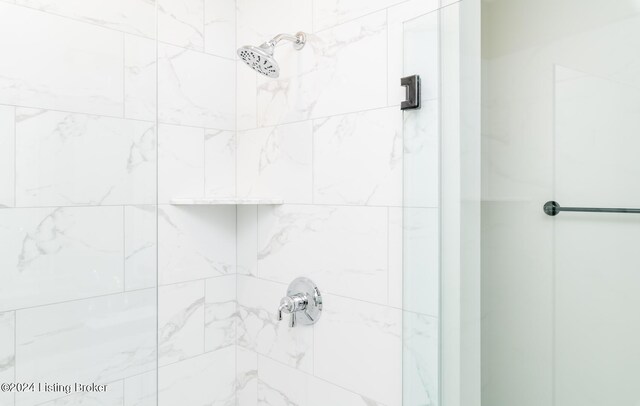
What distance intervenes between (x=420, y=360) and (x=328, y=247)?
0.42 m

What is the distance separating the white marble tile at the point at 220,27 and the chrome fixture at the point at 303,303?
90 cm

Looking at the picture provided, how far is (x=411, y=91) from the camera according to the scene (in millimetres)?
1030

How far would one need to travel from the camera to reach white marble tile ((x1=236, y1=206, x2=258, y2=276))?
154 centimetres

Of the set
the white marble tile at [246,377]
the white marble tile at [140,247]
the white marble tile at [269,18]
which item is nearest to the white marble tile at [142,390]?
the white marble tile at [140,247]

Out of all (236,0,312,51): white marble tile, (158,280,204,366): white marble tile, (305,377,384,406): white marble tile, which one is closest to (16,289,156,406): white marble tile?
(158,280,204,366): white marble tile

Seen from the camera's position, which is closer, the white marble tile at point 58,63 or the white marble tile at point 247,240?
the white marble tile at point 58,63

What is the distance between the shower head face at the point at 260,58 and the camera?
1.16 meters

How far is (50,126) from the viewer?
3.21 feet

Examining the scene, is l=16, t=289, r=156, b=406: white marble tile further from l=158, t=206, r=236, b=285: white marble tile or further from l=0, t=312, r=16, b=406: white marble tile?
l=158, t=206, r=236, b=285: white marble tile

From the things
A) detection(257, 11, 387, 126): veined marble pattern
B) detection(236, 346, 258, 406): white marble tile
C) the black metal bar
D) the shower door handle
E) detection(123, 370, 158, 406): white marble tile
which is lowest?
detection(236, 346, 258, 406): white marble tile

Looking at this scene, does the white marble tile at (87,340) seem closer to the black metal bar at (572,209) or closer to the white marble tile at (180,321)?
the white marble tile at (180,321)

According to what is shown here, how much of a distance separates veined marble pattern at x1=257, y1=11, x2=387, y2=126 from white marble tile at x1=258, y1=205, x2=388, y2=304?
31cm

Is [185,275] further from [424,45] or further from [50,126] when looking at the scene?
[424,45]

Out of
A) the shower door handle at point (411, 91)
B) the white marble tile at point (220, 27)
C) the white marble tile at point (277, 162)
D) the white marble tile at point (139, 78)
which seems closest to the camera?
the shower door handle at point (411, 91)
